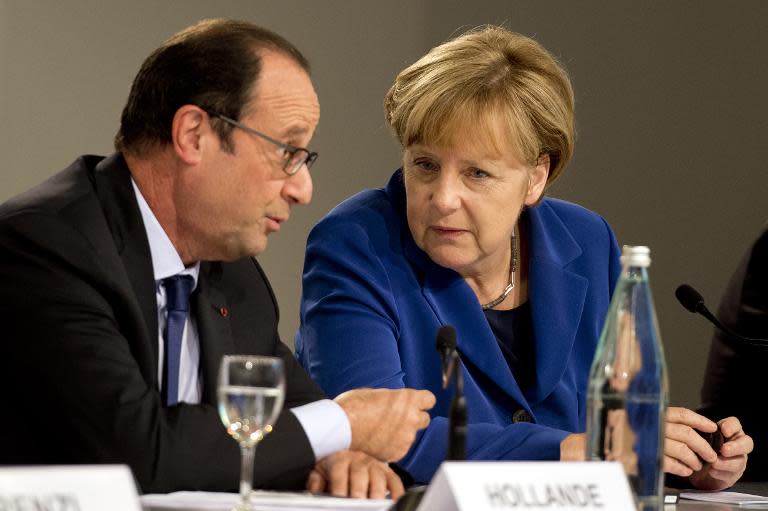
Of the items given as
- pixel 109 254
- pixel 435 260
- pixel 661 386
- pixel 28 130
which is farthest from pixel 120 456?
pixel 28 130

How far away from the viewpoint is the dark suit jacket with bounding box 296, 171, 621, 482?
2.58m

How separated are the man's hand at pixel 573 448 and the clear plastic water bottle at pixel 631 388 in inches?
19.8

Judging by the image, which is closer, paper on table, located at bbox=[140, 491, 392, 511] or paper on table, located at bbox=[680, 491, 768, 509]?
paper on table, located at bbox=[140, 491, 392, 511]

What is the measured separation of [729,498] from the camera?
221 cm

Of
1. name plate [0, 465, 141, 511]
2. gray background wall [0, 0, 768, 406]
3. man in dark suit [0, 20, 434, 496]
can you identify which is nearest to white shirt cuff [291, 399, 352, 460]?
man in dark suit [0, 20, 434, 496]

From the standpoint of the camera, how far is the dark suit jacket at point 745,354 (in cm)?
344

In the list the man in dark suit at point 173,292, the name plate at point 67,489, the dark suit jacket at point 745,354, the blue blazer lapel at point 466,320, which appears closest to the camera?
the name plate at point 67,489

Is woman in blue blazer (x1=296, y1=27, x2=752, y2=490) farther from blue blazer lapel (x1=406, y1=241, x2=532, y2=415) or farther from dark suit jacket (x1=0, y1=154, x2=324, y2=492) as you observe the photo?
dark suit jacket (x1=0, y1=154, x2=324, y2=492)

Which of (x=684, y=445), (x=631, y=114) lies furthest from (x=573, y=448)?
(x=631, y=114)

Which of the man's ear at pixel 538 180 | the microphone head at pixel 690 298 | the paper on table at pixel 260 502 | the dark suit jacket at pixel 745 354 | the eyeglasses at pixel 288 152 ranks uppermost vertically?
the eyeglasses at pixel 288 152

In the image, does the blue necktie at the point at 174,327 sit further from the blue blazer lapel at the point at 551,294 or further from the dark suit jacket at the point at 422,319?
the blue blazer lapel at the point at 551,294

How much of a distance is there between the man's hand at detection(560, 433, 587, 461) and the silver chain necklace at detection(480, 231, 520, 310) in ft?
1.99

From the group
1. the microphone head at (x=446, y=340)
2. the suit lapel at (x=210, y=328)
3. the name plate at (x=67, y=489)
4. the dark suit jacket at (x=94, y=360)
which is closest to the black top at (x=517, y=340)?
the suit lapel at (x=210, y=328)

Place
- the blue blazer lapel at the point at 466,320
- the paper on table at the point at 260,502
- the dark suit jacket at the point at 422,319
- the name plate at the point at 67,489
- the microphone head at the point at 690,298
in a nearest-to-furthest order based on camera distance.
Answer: the name plate at the point at 67,489 < the paper on table at the point at 260,502 < the microphone head at the point at 690,298 < the dark suit jacket at the point at 422,319 < the blue blazer lapel at the point at 466,320
